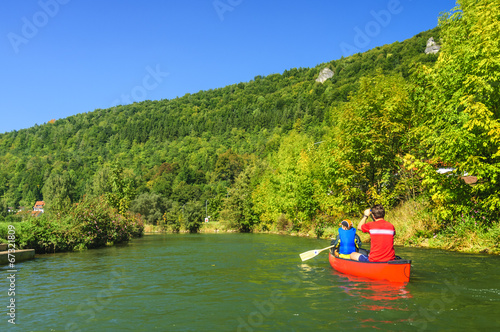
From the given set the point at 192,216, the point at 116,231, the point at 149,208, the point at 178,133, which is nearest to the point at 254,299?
the point at 116,231

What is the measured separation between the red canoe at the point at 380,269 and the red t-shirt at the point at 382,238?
0.30m

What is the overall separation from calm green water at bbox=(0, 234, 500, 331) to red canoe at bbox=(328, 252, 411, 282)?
1.06ft

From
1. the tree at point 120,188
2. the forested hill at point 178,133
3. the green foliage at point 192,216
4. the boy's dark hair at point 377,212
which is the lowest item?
the green foliage at point 192,216

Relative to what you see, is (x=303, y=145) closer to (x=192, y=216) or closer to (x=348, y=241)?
(x=192, y=216)

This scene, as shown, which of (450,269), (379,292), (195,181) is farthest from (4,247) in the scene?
(195,181)

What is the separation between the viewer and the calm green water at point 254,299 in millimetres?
7207

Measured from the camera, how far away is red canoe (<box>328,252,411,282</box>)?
10.4m

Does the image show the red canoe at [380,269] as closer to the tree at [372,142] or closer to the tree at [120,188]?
the tree at [372,142]

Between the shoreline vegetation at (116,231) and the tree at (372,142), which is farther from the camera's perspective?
the tree at (372,142)

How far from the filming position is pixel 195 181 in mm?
123625

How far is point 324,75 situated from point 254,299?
417 ft

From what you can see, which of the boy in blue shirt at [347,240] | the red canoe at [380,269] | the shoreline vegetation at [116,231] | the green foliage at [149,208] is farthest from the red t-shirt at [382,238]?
the green foliage at [149,208]

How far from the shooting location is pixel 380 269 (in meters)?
11.0

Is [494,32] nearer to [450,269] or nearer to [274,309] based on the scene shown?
[450,269]
